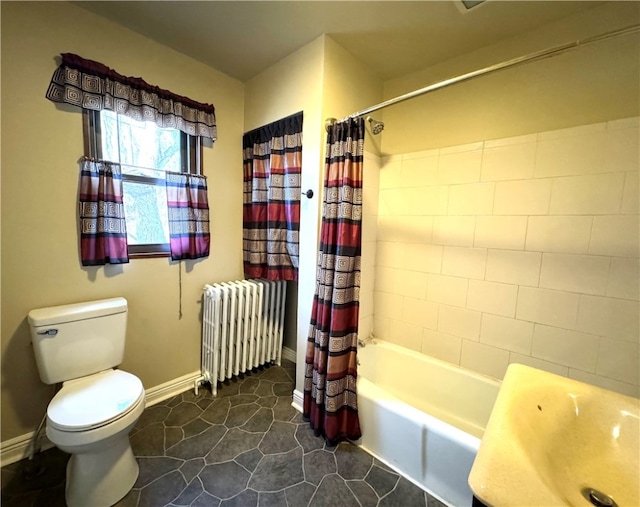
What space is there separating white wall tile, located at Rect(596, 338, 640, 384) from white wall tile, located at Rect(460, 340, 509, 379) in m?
0.41

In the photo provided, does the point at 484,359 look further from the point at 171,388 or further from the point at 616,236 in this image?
the point at 171,388

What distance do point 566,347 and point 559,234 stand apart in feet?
2.01

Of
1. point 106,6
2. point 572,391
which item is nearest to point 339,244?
point 572,391

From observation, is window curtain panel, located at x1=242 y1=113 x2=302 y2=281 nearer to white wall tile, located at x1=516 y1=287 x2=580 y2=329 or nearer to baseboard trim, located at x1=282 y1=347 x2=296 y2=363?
baseboard trim, located at x1=282 y1=347 x2=296 y2=363

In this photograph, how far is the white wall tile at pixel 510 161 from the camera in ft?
4.83

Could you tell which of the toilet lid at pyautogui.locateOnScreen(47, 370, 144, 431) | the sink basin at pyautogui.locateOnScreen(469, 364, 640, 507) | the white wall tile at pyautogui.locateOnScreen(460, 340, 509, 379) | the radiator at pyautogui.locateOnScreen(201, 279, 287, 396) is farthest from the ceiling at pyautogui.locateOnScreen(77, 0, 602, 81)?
the toilet lid at pyautogui.locateOnScreen(47, 370, 144, 431)

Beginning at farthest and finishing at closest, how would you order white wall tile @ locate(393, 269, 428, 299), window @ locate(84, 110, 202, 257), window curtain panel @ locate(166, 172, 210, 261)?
white wall tile @ locate(393, 269, 428, 299) < window curtain panel @ locate(166, 172, 210, 261) < window @ locate(84, 110, 202, 257)

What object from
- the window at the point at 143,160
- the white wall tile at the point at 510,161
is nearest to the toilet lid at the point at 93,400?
the window at the point at 143,160

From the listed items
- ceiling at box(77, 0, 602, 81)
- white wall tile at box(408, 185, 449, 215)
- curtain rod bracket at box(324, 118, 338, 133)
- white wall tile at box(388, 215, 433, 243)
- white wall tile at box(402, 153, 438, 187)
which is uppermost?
ceiling at box(77, 0, 602, 81)

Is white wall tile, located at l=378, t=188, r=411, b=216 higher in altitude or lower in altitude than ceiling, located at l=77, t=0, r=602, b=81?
lower

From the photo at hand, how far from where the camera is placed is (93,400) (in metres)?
1.23

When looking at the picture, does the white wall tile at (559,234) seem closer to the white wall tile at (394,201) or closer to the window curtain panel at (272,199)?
the white wall tile at (394,201)

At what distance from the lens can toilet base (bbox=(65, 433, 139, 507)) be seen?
1.17 metres

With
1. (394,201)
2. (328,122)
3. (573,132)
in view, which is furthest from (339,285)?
(573,132)
